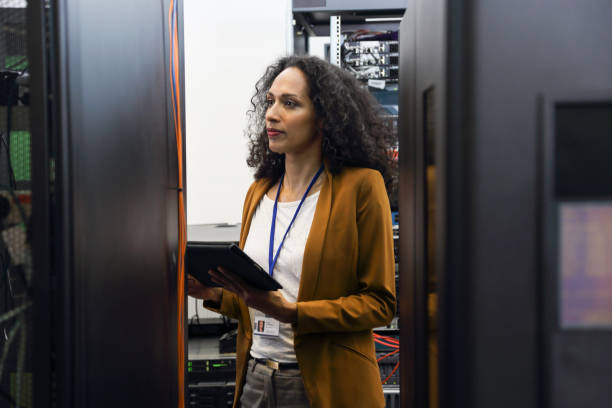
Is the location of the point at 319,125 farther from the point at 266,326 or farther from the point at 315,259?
the point at 266,326

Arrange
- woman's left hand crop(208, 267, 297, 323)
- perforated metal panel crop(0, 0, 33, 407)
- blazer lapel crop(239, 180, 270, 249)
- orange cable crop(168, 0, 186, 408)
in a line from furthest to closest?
blazer lapel crop(239, 180, 270, 249), woman's left hand crop(208, 267, 297, 323), orange cable crop(168, 0, 186, 408), perforated metal panel crop(0, 0, 33, 407)

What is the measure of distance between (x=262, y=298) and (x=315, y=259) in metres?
0.14

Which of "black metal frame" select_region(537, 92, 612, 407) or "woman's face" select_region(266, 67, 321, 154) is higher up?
"woman's face" select_region(266, 67, 321, 154)

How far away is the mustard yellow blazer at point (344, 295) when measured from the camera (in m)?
1.05

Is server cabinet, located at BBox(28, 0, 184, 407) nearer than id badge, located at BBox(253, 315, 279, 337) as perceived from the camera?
Yes

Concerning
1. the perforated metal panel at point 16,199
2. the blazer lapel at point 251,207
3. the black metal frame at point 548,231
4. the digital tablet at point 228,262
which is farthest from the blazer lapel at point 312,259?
the black metal frame at point 548,231

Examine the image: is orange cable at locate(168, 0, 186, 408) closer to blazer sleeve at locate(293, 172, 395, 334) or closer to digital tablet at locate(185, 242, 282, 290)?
digital tablet at locate(185, 242, 282, 290)

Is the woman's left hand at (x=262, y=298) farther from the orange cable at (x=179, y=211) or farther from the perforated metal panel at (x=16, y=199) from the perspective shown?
the perforated metal panel at (x=16, y=199)

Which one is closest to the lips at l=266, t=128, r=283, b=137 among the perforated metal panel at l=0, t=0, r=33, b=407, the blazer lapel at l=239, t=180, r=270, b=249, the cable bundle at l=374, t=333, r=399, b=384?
the blazer lapel at l=239, t=180, r=270, b=249

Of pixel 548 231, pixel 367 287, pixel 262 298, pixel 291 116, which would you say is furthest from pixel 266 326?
pixel 548 231

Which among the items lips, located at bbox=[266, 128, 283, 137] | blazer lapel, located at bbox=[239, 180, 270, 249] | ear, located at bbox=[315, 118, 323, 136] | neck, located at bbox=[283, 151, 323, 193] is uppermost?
ear, located at bbox=[315, 118, 323, 136]

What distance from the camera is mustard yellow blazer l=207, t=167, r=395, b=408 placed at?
3.44 feet

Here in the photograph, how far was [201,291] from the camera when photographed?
1.19m

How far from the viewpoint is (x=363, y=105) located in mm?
1386
